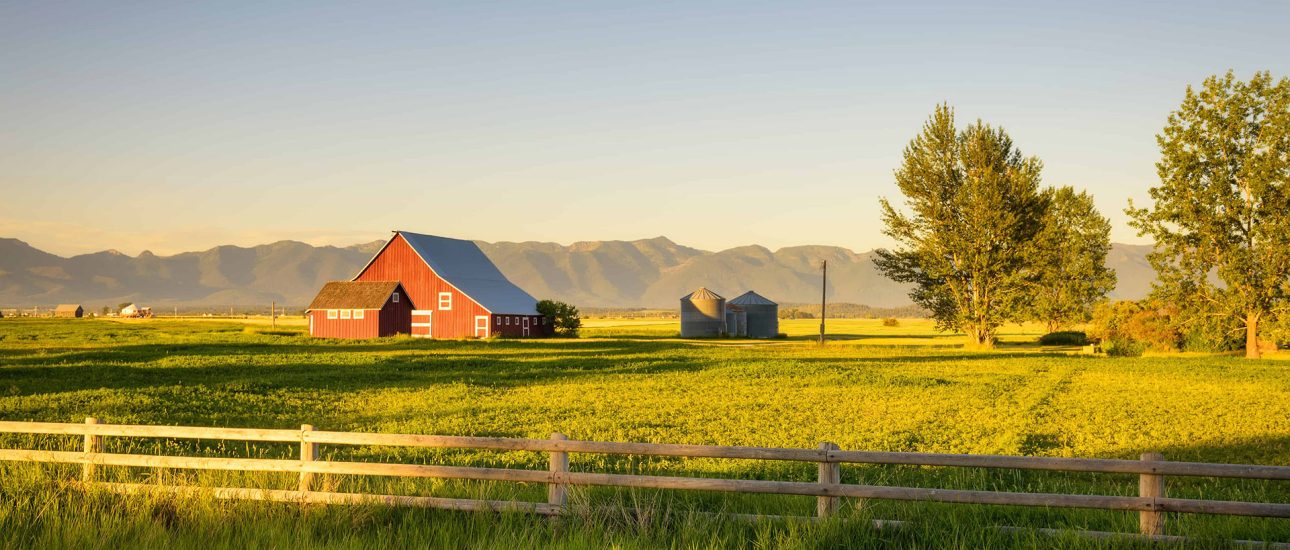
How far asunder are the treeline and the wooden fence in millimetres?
46590

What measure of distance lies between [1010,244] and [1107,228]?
34867 mm

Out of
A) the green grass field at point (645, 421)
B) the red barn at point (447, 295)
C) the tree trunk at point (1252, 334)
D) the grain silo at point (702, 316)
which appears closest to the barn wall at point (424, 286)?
the red barn at point (447, 295)

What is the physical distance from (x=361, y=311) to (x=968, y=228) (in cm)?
4543

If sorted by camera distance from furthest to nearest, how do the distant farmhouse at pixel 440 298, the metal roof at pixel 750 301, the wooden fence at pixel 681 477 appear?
the metal roof at pixel 750 301 < the distant farmhouse at pixel 440 298 < the wooden fence at pixel 681 477

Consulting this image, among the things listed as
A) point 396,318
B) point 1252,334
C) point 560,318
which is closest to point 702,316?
point 560,318

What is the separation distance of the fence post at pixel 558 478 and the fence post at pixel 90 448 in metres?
6.04

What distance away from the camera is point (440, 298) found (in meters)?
74.8

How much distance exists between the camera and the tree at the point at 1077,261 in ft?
270

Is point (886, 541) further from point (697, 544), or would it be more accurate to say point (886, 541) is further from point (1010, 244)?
point (1010, 244)

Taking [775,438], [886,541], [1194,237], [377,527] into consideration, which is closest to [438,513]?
[377,527]

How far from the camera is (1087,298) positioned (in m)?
86.3

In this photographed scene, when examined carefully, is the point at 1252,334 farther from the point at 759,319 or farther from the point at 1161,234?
the point at 759,319

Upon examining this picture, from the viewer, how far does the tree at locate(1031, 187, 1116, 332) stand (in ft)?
270

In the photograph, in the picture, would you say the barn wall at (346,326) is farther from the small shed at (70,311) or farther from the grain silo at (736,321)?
the small shed at (70,311)
